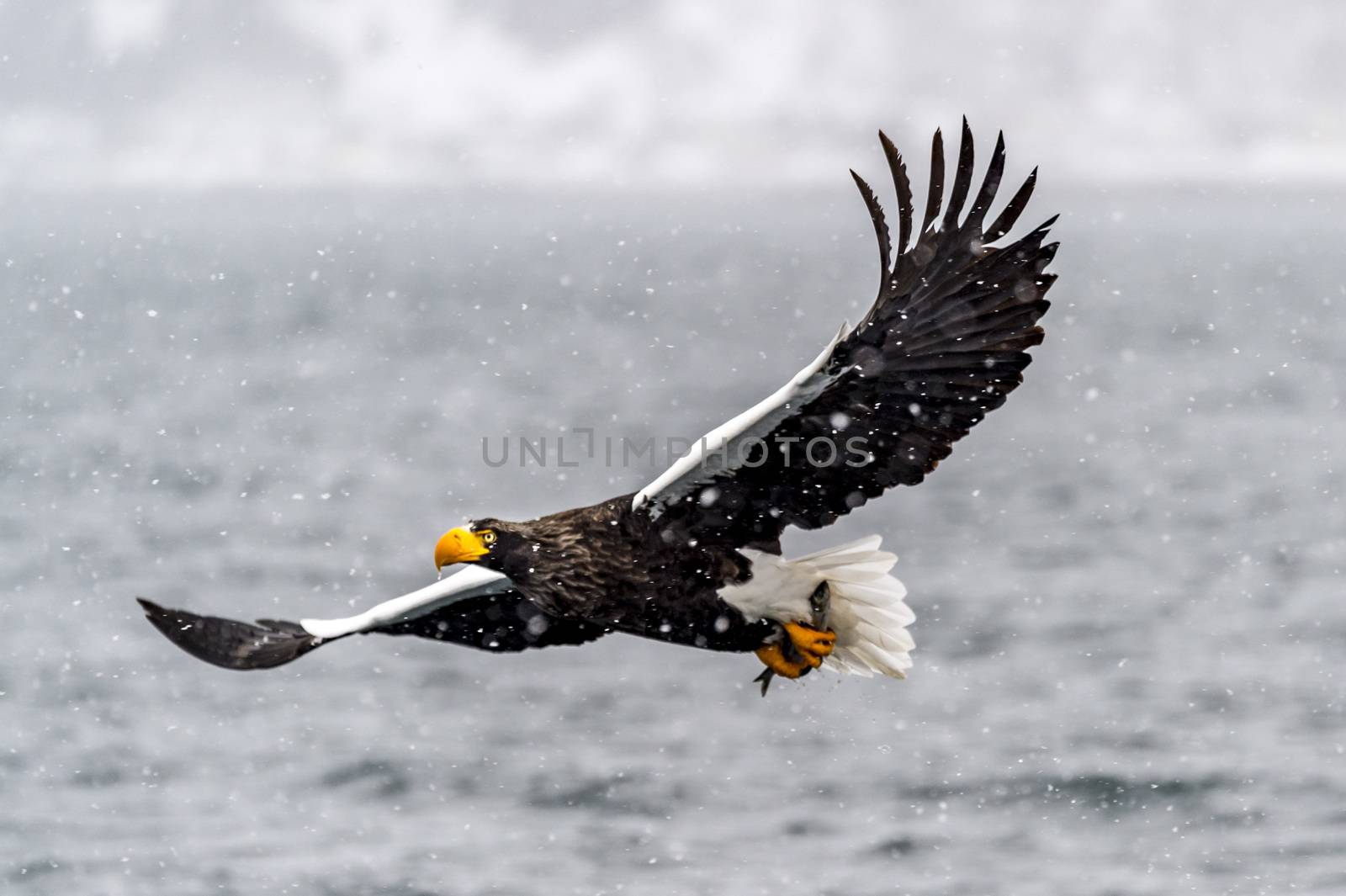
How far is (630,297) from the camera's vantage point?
87.9m

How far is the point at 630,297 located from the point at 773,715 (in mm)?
65208

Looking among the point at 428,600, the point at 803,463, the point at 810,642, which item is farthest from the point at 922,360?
the point at 428,600

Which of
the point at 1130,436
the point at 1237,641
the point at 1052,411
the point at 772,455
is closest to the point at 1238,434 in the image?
the point at 1130,436

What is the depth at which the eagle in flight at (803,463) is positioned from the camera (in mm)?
6883

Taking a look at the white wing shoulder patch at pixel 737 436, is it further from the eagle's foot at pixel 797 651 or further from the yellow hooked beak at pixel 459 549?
the eagle's foot at pixel 797 651

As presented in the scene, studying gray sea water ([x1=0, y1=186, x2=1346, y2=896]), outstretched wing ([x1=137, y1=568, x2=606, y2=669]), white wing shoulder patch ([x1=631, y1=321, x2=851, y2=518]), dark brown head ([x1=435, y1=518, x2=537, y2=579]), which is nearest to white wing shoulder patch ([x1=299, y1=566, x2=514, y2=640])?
outstretched wing ([x1=137, y1=568, x2=606, y2=669])

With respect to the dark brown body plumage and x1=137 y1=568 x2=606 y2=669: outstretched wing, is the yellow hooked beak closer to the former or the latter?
the dark brown body plumage

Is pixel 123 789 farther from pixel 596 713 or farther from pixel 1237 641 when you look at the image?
pixel 1237 641

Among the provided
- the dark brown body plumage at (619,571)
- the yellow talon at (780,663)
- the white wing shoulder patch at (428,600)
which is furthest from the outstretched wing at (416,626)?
the yellow talon at (780,663)

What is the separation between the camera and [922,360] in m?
6.97

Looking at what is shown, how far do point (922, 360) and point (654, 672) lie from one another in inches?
723

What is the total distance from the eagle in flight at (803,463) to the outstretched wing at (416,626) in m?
0.03

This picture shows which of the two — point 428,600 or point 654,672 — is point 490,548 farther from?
point 654,672

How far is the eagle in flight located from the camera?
688cm
